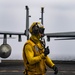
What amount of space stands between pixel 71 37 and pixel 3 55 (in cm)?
557

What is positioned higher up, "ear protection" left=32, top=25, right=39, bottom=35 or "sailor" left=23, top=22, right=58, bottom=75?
"ear protection" left=32, top=25, right=39, bottom=35

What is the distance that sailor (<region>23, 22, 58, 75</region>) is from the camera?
586cm

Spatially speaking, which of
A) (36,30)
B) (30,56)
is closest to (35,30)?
(36,30)

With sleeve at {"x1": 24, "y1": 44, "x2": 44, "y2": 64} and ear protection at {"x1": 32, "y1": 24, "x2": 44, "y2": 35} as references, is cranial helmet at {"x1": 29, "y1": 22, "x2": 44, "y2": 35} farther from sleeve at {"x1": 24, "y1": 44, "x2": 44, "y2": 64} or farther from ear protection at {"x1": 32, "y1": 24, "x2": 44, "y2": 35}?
sleeve at {"x1": 24, "y1": 44, "x2": 44, "y2": 64}

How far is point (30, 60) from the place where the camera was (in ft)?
19.0

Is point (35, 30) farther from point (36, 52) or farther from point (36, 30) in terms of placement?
point (36, 52)

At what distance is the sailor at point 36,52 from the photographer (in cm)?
586

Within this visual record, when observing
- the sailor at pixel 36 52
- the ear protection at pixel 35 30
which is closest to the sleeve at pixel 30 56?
the sailor at pixel 36 52

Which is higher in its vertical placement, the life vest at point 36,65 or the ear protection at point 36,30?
the ear protection at point 36,30

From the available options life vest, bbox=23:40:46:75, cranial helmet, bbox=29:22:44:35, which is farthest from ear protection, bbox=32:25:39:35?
life vest, bbox=23:40:46:75

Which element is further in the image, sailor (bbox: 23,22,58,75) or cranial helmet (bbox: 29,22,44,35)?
cranial helmet (bbox: 29,22,44,35)

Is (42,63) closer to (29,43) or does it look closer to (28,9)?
(29,43)

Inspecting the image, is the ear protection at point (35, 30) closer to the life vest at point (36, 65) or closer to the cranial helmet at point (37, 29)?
the cranial helmet at point (37, 29)

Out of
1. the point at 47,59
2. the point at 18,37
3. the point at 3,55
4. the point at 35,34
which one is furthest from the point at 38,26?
the point at 18,37
